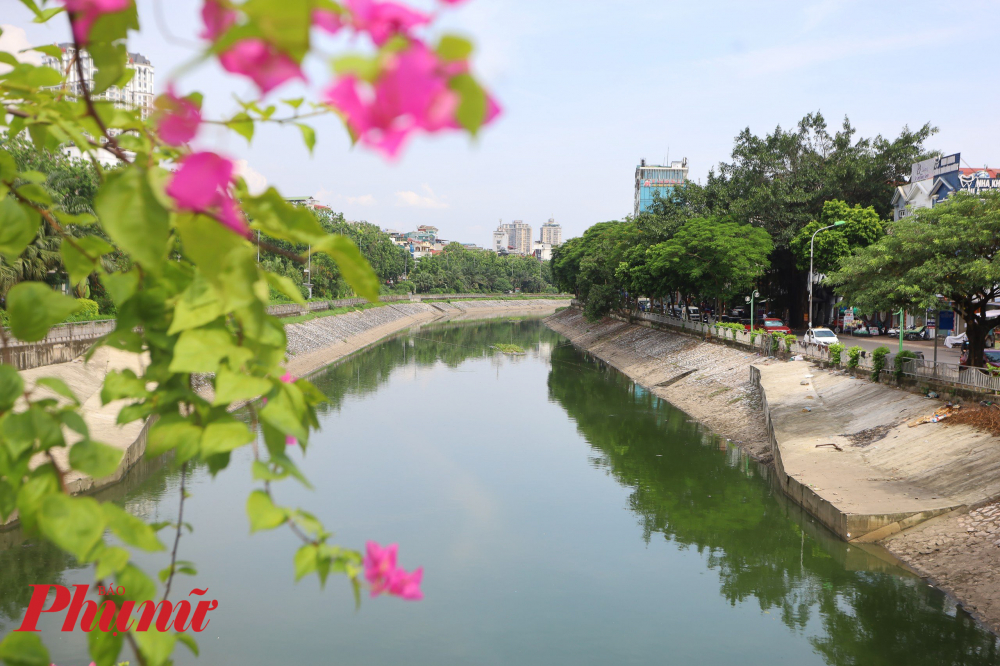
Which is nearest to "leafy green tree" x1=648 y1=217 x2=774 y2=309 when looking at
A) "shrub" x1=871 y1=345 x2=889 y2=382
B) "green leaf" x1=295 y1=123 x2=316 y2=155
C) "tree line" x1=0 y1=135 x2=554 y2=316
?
"shrub" x1=871 y1=345 x2=889 y2=382

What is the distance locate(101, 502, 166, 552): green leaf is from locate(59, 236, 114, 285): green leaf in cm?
57

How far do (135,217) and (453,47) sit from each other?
63 centimetres

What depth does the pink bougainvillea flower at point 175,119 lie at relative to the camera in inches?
53.4

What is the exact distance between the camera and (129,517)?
1.63 m

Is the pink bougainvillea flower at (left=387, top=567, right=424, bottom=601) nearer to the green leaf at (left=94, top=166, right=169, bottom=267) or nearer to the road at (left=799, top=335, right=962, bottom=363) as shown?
the green leaf at (left=94, top=166, right=169, bottom=267)

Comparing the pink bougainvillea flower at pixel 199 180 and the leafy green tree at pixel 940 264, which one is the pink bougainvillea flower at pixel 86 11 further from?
the leafy green tree at pixel 940 264

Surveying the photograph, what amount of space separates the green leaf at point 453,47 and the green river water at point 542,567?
36.4 feet

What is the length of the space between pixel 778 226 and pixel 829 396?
86.3ft

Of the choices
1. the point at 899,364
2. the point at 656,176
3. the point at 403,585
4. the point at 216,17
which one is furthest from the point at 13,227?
the point at 656,176

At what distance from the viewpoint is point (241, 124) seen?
184 cm

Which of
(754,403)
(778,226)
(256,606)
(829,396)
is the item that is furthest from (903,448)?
(778,226)

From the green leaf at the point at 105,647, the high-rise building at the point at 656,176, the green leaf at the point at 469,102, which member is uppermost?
the high-rise building at the point at 656,176

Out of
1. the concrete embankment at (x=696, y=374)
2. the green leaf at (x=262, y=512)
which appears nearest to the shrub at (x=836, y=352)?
the concrete embankment at (x=696, y=374)

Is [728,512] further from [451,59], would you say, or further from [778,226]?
[778,226]
